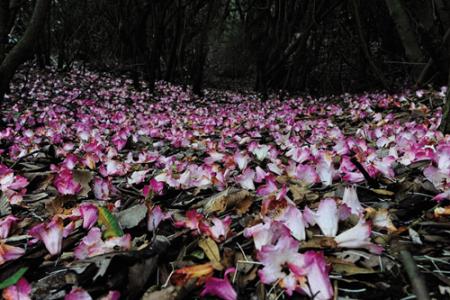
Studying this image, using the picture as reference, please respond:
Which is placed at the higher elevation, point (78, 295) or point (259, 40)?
point (259, 40)

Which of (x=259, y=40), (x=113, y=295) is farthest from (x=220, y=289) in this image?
(x=259, y=40)

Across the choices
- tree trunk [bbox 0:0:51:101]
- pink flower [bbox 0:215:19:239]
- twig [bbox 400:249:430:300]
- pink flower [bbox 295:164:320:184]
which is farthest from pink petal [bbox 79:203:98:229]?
tree trunk [bbox 0:0:51:101]

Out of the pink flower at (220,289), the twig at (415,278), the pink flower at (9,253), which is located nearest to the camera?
the twig at (415,278)

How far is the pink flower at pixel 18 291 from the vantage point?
39.8 inches

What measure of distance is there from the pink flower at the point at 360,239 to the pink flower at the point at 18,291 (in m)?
0.72

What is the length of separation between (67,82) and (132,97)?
1.62 meters

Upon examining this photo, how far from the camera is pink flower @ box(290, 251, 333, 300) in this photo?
0.90 m

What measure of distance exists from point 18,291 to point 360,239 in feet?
2.58

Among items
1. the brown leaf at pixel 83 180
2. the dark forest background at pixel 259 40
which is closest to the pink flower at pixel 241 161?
the brown leaf at pixel 83 180

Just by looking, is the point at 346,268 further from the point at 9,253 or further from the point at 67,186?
the point at 67,186

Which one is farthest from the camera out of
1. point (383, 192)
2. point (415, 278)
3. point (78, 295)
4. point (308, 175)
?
point (308, 175)

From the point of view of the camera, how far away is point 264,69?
8.35 meters

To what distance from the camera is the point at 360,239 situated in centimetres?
106

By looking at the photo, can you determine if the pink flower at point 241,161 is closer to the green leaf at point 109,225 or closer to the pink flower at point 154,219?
the pink flower at point 154,219
